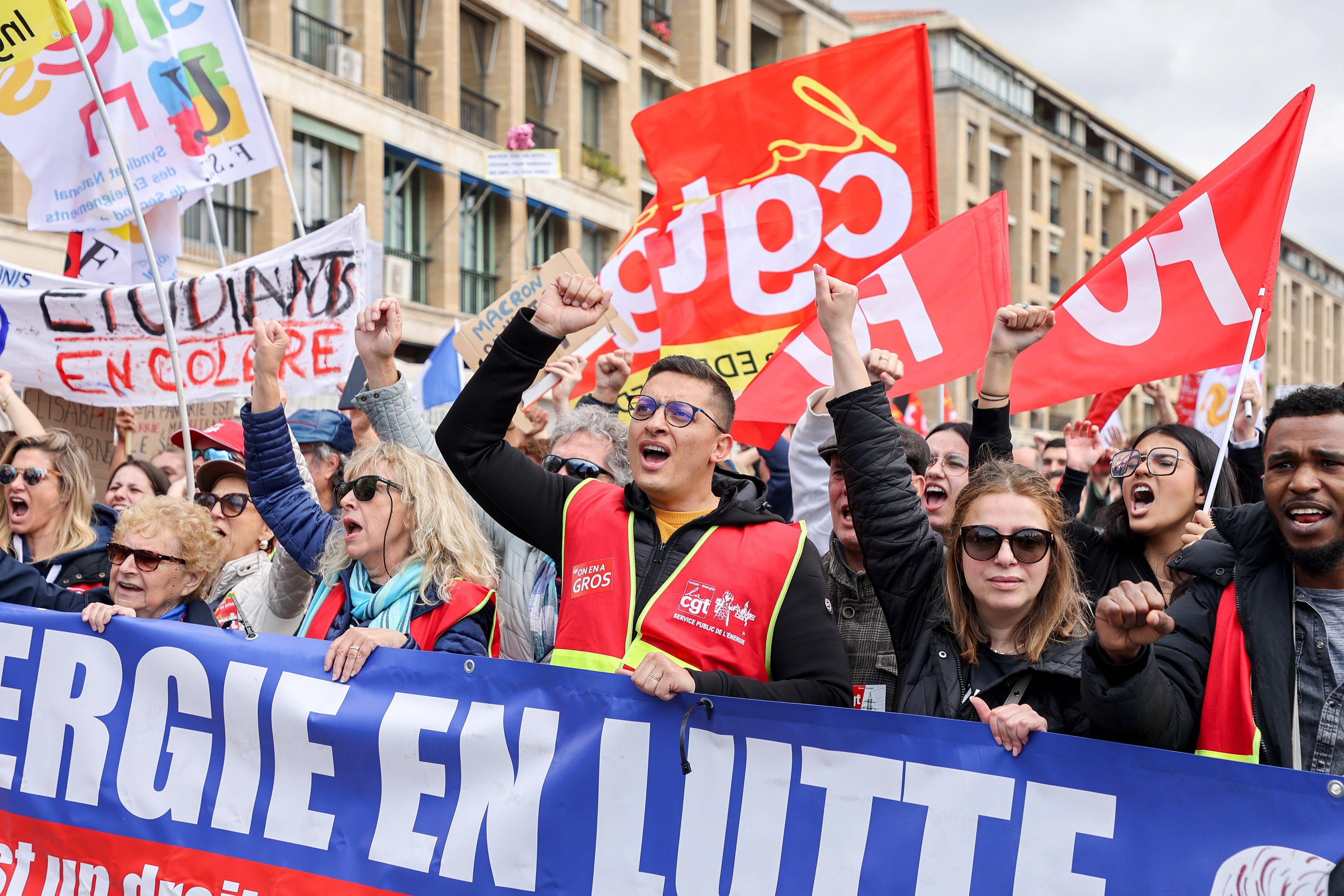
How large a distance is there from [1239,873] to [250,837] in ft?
7.61

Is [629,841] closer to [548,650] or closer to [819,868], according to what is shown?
[819,868]

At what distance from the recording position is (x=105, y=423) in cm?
680

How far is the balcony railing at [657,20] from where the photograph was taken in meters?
28.7

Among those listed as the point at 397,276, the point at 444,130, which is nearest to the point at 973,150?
the point at 444,130

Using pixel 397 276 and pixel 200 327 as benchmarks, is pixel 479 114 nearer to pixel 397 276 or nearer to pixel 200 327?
pixel 397 276

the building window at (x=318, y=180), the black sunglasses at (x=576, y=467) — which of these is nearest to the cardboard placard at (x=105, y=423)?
the black sunglasses at (x=576, y=467)

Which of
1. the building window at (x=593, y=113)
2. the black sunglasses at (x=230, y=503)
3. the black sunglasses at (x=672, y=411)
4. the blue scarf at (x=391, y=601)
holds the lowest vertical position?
→ the blue scarf at (x=391, y=601)

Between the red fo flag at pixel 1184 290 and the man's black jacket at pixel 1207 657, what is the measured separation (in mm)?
1624

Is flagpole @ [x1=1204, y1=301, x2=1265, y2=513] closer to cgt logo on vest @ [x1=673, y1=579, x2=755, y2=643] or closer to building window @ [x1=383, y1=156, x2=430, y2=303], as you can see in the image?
cgt logo on vest @ [x1=673, y1=579, x2=755, y2=643]

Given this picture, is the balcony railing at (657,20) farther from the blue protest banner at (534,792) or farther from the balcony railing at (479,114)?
the blue protest banner at (534,792)

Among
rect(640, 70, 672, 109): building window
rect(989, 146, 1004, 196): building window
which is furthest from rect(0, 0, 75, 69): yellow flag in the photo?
rect(989, 146, 1004, 196): building window

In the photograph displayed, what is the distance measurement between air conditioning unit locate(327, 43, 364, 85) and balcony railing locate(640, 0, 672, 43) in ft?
33.1

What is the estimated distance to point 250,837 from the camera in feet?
10.4

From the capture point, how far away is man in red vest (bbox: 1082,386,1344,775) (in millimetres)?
2363
